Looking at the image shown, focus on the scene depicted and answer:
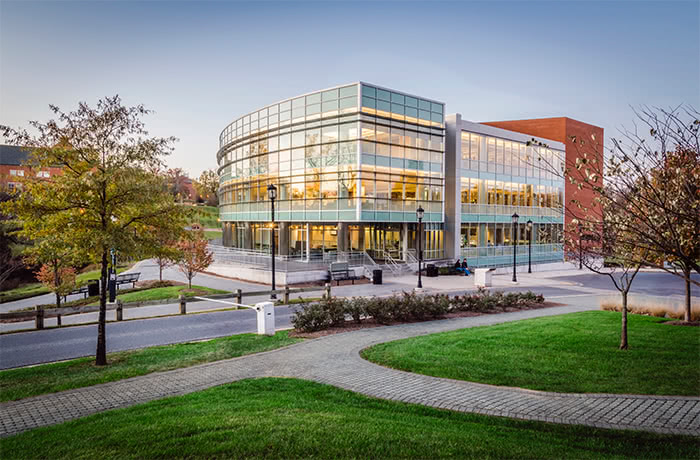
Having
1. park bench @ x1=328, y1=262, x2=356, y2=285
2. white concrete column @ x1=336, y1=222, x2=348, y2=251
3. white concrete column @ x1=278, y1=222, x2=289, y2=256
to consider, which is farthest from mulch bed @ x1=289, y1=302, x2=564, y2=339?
white concrete column @ x1=278, y1=222, x2=289, y2=256

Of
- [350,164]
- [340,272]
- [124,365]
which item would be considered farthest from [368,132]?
[124,365]

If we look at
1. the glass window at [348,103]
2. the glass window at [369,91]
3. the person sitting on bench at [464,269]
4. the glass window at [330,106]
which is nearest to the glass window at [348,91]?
the glass window at [348,103]

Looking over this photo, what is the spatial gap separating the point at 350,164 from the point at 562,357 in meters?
27.1

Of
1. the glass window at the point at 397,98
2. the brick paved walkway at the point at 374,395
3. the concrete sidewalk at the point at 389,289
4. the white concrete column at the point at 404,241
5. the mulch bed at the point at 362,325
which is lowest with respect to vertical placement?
the concrete sidewalk at the point at 389,289

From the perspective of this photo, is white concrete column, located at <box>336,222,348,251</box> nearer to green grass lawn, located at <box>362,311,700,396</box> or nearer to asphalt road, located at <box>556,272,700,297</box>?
asphalt road, located at <box>556,272,700,297</box>

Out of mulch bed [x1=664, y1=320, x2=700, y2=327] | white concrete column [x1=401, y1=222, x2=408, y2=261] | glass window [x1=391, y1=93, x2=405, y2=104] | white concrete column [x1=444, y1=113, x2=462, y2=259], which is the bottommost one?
mulch bed [x1=664, y1=320, x2=700, y2=327]

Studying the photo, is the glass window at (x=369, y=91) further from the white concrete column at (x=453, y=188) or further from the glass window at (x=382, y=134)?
the white concrete column at (x=453, y=188)

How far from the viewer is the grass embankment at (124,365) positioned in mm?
8562

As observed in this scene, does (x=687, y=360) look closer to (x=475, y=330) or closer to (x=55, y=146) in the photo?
(x=475, y=330)

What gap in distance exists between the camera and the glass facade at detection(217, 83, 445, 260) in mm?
35281

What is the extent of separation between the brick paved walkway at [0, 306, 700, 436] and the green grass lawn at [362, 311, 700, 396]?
46 centimetres

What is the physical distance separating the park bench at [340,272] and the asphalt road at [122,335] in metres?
12.1

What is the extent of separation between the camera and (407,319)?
15.9 m

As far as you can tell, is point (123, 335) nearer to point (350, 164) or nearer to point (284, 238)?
point (350, 164)
